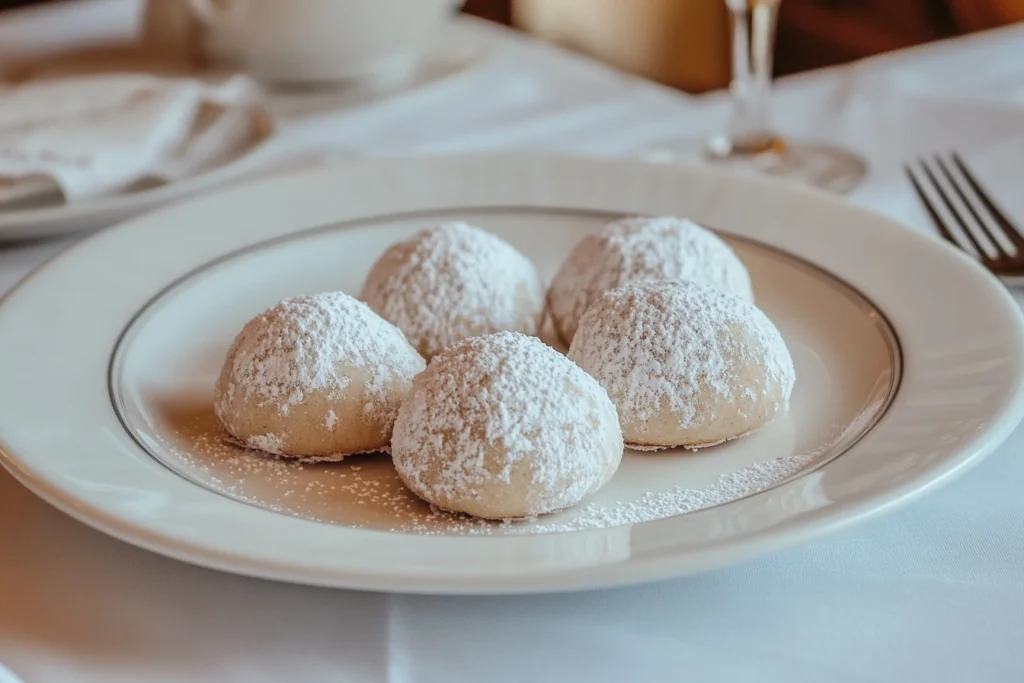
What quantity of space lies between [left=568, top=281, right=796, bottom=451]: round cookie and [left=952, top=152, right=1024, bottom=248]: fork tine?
36 centimetres

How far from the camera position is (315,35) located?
1418 mm

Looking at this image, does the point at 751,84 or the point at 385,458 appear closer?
the point at 385,458

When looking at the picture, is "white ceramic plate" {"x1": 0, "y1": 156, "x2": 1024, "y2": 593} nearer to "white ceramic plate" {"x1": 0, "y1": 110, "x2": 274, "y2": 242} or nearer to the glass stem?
"white ceramic plate" {"x1": 0, "y1": 110, "x2": 274, "y2": 242}

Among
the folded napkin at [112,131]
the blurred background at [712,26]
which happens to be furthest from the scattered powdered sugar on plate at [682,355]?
the blurred background at [712,26]

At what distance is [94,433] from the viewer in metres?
0.70

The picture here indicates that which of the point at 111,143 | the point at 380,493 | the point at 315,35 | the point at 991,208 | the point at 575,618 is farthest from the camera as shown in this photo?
the point at 315,35

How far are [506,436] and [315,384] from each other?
16 cm

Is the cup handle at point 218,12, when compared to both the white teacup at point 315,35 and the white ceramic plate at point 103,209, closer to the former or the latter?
the white teacup at point 315,35

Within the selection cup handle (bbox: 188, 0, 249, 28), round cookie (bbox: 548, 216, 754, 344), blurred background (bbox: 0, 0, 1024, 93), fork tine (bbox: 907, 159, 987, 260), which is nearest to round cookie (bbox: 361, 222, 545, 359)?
round cookie (bbox: 548, 216, 754, 344)

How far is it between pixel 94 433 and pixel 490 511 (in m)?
0.25

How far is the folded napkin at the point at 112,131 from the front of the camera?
1.19 m

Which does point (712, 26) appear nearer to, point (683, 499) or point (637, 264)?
point (637, 264)

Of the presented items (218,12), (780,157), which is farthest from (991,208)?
(218,12)

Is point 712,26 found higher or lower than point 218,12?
lower
